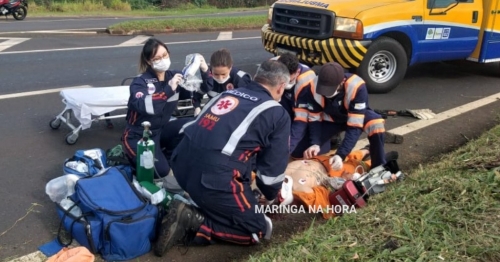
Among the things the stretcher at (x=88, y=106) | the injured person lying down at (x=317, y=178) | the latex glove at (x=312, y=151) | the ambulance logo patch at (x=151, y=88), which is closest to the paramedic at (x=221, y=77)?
the stretcher at (x=88, y=106)

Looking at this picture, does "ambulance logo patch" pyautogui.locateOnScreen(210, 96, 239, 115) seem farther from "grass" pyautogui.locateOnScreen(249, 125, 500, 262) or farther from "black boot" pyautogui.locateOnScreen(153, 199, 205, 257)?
"grass" pyautogui.locateOnScreen(249, 125, 500, 262)

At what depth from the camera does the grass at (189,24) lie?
50.3ft

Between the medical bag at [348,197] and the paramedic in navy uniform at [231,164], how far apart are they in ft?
2.12

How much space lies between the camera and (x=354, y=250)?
304 centimetres

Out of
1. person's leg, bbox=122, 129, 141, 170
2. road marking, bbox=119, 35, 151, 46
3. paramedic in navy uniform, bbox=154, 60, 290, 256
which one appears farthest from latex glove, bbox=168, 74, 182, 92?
road marking, bbox=119, 35, 151, 46

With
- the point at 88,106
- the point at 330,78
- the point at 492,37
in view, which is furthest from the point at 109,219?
the point at 492,37

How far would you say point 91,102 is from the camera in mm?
5621

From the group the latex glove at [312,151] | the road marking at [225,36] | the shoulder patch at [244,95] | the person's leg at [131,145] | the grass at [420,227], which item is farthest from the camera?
the road marking at [225,36]

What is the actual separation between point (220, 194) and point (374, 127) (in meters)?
1.91

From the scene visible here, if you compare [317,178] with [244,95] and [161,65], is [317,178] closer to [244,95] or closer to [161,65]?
[244,95]

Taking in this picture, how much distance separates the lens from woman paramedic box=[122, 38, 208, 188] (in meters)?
4.46

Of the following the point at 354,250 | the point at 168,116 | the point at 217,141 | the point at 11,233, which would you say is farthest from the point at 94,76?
the point at 354,250

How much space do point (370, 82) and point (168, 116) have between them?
411cm

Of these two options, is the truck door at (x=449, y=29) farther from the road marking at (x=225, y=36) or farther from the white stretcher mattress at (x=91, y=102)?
the road marking at (x=225, y=36)
